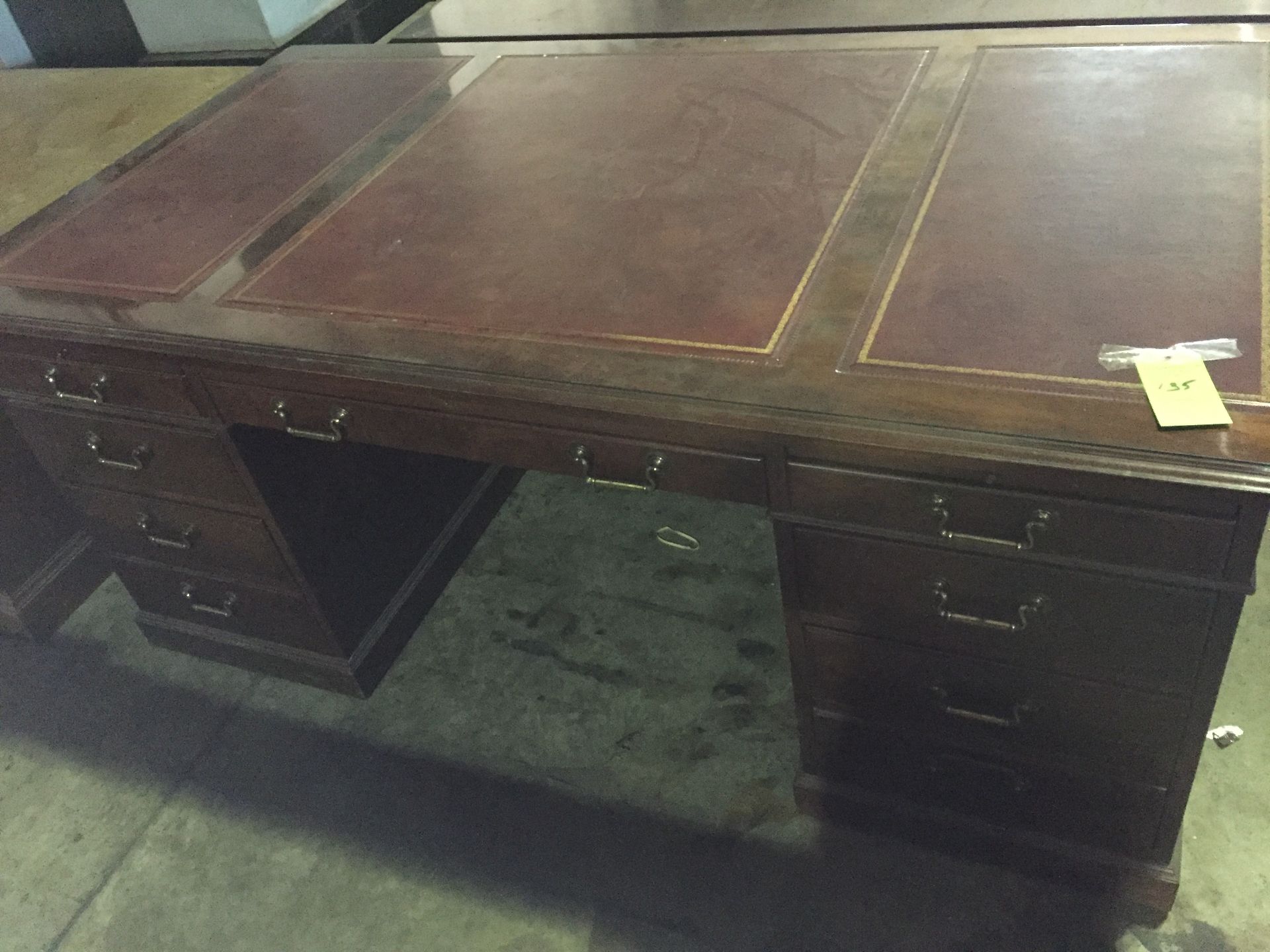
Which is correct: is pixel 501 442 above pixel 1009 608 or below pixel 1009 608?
above

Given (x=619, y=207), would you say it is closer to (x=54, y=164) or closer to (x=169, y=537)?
(x=169, y=537)

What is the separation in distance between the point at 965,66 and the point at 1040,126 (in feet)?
0.87

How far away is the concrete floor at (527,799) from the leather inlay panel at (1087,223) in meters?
0.90

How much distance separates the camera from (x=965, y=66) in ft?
5.68

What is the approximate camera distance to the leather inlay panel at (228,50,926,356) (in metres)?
1.34

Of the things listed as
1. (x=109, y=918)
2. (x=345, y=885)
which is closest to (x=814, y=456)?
(x=345, y=885)

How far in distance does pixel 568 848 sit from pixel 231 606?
2.60 feet

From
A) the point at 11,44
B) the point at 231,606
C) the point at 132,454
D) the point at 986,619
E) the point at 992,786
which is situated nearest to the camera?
the point at 986,619

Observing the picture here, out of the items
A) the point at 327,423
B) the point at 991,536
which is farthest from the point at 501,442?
the point at 991,536

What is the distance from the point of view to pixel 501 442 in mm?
1359

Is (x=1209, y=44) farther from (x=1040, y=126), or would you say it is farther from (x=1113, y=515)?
(x=1113, y=515)

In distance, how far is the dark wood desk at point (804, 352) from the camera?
114 centimetres

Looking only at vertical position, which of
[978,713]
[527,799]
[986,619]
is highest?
[986,619]

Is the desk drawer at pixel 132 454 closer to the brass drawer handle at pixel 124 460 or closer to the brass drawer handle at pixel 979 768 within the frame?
the brass drawer handle at pixel 124 460
